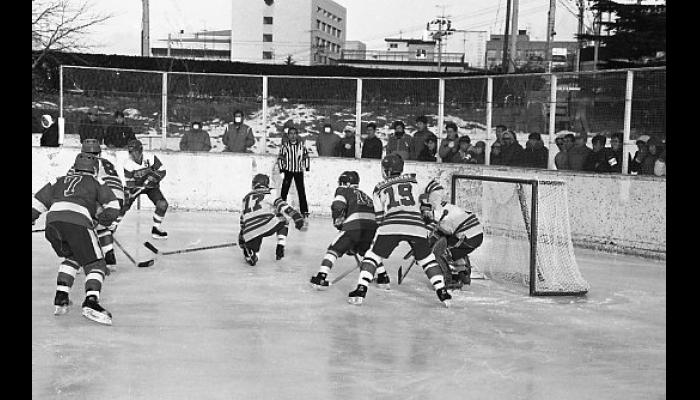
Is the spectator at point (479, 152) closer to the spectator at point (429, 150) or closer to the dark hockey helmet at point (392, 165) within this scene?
the spectator at point (429, 150)

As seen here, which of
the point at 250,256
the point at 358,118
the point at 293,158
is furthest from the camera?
the point at 358,118

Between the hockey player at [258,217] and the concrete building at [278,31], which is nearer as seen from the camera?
the hockey player at [258,217]

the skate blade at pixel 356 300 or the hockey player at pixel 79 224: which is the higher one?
the hockey player at pixel 79 224

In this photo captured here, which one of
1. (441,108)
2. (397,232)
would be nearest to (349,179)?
(397,232)

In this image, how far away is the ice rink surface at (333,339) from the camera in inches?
168

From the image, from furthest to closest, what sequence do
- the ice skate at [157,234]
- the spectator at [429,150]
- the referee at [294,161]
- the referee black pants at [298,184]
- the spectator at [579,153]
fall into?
the spectator at [429,150] → the referee black pants at [298,184] → the referee at [294,161] → the spectator at [579,153] → the ice skate at [157,234]

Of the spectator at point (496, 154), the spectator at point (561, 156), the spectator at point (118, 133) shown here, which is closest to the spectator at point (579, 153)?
the spectator at point (561, 156)

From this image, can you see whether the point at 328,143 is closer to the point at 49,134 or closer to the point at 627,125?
the point at 49,134

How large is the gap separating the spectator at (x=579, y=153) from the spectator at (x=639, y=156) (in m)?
0.56

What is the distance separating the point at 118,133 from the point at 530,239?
7.71 m

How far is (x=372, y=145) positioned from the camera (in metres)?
12.4

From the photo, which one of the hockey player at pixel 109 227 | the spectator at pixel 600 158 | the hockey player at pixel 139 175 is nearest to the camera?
the hockey player at pixel 109 227

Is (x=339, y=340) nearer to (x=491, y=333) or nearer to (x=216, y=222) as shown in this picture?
(x=491, y=333)

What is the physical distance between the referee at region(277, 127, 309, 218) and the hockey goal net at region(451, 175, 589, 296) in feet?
11.3
